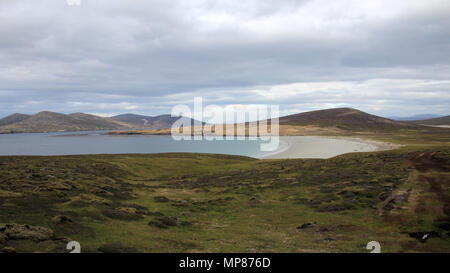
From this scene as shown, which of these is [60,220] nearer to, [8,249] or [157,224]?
[8,249]

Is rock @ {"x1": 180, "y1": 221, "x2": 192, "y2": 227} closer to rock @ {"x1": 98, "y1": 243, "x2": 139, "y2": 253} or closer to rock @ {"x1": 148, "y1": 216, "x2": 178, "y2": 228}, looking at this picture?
rock @ {"x1": 148, "y1": 216, "x2": 178, "y2": 228}

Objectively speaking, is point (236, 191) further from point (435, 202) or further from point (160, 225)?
point (435, 202)

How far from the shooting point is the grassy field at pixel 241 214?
65.3ft

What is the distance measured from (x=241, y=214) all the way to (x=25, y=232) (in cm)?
2188

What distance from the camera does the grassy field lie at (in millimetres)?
19891

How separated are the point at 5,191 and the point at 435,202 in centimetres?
4566

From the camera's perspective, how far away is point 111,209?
1163 inches

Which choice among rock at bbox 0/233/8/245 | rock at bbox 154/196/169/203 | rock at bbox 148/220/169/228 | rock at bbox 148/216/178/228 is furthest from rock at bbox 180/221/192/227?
rock at bbox 0/233/8/245

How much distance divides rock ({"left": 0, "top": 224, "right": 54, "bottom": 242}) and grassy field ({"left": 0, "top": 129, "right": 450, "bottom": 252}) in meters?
0.05

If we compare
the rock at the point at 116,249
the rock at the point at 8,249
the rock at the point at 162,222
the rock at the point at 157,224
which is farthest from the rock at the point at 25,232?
the rock at the point at 162,222

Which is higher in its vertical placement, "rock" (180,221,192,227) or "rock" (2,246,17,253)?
"rock" (2,246,17,253)

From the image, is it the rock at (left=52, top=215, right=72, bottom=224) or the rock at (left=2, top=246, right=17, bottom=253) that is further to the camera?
the rock at (left=52, top=215, right=72, bottom=224)

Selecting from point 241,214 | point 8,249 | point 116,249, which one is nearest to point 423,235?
point 241,214
